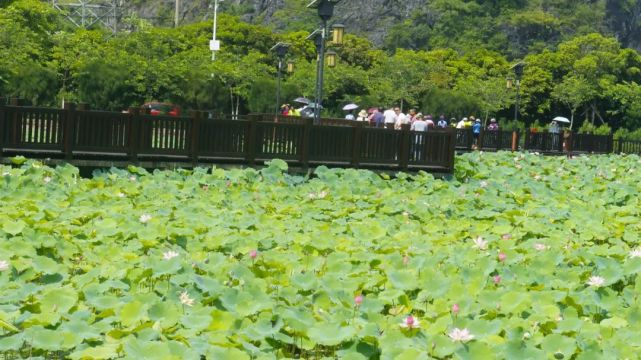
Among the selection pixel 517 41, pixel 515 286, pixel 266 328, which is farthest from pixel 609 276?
pixel 517 41

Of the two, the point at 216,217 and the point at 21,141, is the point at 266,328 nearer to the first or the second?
the point at 216,217

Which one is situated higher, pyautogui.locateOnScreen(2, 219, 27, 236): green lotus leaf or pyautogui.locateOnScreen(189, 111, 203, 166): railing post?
pyautogui.locateOnScreen(189, 111, 203, 166): railing post

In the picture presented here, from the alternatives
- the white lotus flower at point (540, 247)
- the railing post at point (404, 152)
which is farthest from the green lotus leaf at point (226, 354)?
the railing post at point (404, 152)

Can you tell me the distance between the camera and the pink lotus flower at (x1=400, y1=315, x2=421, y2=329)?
4270 millimetres

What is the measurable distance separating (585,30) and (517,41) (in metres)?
7.67

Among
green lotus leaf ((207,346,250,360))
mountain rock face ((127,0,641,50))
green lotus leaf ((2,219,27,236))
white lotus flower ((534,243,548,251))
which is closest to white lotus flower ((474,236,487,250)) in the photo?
white lotus flower ((534,243,548,251))

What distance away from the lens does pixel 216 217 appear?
26.8 feet

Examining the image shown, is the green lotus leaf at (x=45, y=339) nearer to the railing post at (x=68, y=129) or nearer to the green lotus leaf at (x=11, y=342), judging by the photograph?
the green lotus leaf at (x=11, y=342)

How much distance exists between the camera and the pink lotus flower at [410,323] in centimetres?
427

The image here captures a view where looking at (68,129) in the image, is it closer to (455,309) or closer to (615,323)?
(455,309)

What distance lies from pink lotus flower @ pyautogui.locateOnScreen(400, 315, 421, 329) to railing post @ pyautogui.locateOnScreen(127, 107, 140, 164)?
9350mm

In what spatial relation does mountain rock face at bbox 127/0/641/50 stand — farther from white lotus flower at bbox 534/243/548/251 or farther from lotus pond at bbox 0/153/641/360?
white lotus flower at bbox 534/243/548/251

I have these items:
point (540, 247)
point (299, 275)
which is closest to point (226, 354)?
point (299, 275)

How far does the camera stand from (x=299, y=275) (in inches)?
207
